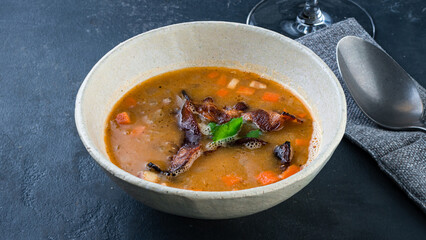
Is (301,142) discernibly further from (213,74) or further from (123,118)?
(123,118)

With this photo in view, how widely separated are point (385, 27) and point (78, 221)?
2101mm

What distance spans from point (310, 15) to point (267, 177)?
5.22ft

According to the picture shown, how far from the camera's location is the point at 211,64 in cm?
263

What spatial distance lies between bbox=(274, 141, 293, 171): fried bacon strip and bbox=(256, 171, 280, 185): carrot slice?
47 mm

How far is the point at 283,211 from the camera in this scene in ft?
7.11

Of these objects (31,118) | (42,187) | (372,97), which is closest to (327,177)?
(372,97)

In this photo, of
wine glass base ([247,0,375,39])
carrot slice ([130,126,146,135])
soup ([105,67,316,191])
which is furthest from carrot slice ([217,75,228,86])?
wine glass base ([247,0,375,39])

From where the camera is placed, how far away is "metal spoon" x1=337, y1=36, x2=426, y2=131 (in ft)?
8.29

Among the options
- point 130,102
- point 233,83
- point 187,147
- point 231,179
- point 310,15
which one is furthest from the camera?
point 310,15

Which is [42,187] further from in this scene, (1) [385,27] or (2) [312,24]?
(1) [385,27]

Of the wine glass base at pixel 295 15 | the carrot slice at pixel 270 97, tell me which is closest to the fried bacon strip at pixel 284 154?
the carrot slice at pixel 270 97

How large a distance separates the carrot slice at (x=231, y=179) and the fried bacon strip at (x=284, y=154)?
178 millimetres

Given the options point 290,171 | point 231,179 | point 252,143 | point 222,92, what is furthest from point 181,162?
point 222,92

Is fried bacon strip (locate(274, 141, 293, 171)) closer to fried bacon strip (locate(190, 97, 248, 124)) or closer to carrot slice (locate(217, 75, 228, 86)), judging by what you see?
fried bacon strip (locate(190, 97, 248, 124))
